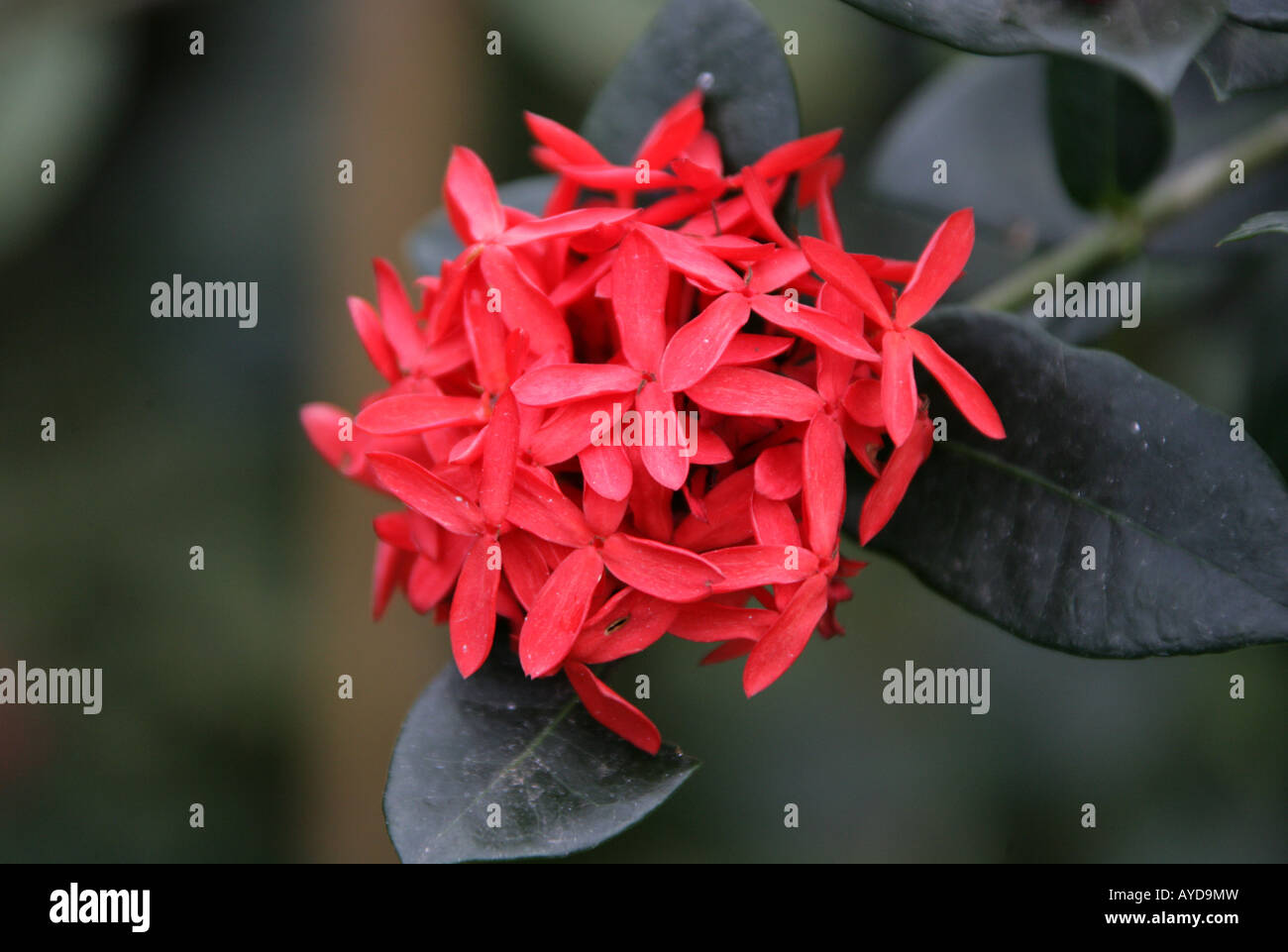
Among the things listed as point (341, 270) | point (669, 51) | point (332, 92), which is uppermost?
point (332, 92)

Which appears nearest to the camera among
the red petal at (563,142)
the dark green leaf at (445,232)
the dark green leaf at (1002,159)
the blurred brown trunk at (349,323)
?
the red petal at (563,142)

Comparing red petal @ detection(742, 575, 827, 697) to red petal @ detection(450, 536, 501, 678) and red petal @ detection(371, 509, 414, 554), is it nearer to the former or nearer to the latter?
red petal @ detection(450, 536, 501, 678)

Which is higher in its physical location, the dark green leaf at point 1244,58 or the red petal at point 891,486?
the dark green leaf at point 1244,58

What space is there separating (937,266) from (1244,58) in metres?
0.34

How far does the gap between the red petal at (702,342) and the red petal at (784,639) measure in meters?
0.18

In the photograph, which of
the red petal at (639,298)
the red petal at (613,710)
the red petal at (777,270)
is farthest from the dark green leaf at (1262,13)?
the red petal at (613,710)

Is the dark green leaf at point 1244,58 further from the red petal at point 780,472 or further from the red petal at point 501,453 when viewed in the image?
the red petal at point 501,453

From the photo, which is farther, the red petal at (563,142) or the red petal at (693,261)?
the red petal at (563,142)

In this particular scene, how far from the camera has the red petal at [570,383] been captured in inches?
31.0

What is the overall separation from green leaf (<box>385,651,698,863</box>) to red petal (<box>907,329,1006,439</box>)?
342 mm

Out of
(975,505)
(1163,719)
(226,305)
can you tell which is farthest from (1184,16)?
(226,305)

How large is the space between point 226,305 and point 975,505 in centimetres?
244

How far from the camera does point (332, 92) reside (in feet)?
8.49
